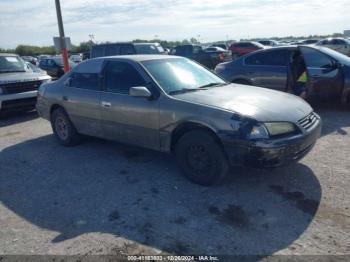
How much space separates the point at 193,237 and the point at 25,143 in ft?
16.2

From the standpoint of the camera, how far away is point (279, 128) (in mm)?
3877

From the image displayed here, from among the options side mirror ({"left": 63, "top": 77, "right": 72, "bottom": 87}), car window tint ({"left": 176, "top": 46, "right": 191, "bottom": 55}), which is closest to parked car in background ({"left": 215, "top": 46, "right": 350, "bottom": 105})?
side mirror ({"left": 63, "top": 77, "right": 72, "bottom": 87})

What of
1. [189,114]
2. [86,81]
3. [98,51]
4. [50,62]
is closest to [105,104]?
[86,81]

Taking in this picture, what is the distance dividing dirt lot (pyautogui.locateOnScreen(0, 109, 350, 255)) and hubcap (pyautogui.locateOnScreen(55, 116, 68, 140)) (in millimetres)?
772

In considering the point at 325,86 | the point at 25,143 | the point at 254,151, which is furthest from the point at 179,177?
the point at 325,86

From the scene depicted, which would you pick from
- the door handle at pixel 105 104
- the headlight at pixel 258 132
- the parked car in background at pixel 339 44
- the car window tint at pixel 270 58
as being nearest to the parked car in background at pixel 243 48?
the parked car in background at pixel 339 44

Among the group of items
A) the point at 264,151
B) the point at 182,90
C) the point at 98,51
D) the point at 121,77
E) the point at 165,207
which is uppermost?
the point at 98,51

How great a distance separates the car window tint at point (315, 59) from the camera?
300 inches

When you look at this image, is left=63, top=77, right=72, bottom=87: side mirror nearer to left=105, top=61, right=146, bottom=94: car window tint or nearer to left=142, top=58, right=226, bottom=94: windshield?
left=105, top=61, right=146, bottom=94: car window tint

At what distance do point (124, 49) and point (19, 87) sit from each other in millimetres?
5247

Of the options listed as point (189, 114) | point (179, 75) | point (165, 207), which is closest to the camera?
point (165, 207)

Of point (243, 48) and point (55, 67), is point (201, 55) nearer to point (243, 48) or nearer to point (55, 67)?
point (243, 48)

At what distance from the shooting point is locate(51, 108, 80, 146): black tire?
6199 mm

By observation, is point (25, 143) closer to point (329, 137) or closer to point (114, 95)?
point (114, 95)
